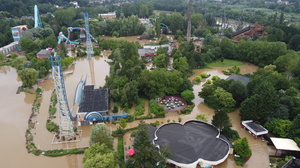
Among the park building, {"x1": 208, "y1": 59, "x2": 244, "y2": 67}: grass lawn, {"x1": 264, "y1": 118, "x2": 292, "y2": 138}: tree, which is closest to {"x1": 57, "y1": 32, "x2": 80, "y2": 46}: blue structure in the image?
{"x1": 208, "y1": 59, "x2": 244, "y2": 67}: grass lawn

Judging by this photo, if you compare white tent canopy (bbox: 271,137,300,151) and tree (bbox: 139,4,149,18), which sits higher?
tree (bbox: 139,4,149,18)

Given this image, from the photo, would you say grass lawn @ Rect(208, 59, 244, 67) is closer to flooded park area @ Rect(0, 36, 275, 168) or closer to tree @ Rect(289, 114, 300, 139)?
flooded park area @ Rect(0, 36, 275, 168)

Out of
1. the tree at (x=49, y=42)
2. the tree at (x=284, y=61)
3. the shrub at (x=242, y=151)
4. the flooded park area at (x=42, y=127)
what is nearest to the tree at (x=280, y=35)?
the tree at (x=284, y=61)

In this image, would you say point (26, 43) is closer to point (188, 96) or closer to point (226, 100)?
point (188, 96)

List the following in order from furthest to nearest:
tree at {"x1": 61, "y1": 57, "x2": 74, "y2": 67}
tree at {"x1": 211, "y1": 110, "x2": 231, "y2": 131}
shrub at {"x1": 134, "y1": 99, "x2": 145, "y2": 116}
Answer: tree at {"x1": 61, "y1": 57, "x2": 74, "y2": 67}
shrub at {"x1": 134, "y1": 99, "x2": 145, "y2": 116}
tree at {"x1": 211, "y1": 110, "x2": 231, "y2": 131}

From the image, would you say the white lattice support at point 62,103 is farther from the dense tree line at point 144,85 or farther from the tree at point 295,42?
the tree at point 295,42

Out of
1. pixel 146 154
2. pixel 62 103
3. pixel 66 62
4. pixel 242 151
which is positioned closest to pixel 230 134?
pixel 242 151

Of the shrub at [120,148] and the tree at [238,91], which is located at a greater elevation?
the tree at [238,91]
